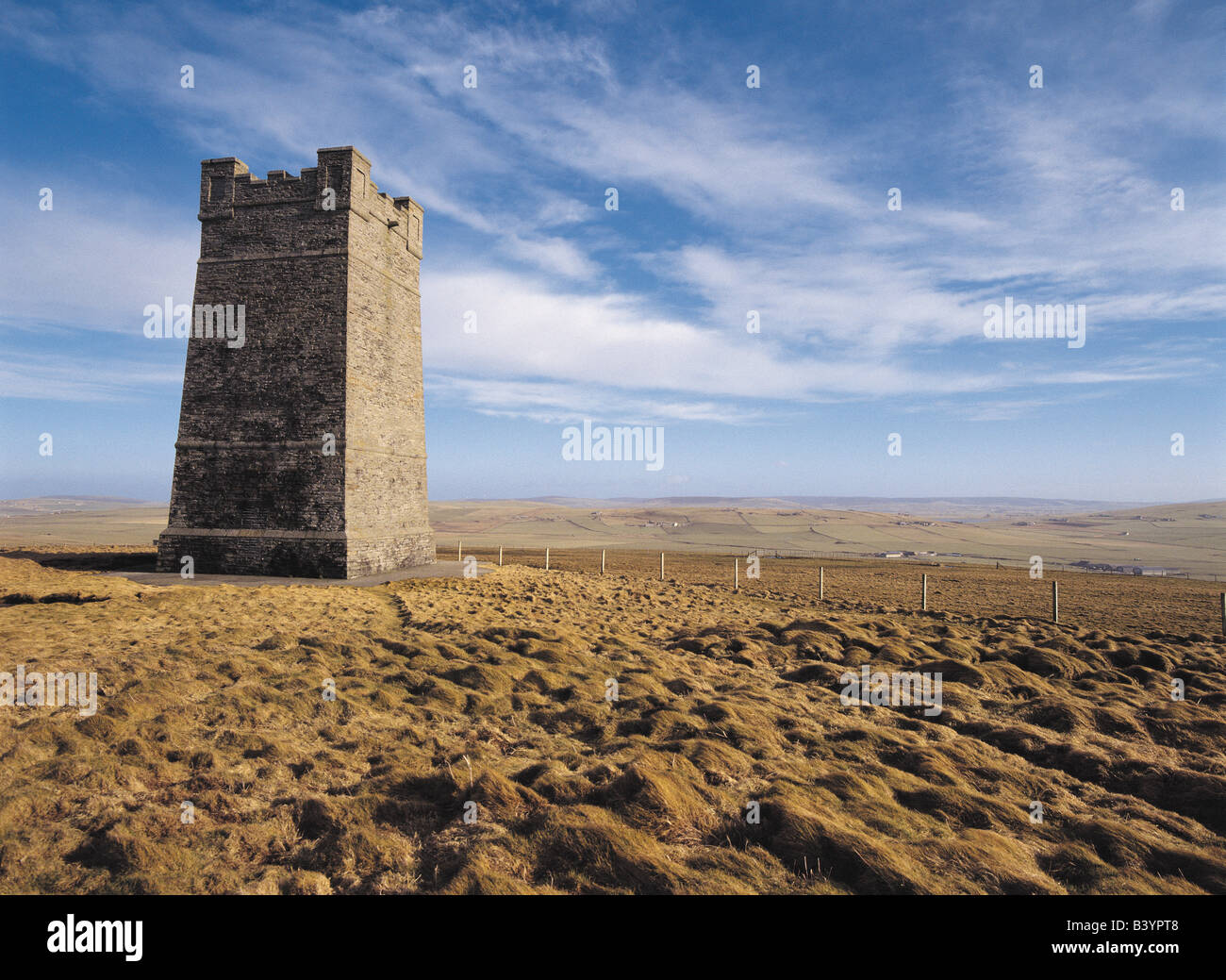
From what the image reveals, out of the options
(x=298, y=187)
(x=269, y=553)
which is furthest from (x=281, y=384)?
(x=298, y=187)

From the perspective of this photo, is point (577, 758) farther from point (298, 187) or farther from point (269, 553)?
point (298, 187)

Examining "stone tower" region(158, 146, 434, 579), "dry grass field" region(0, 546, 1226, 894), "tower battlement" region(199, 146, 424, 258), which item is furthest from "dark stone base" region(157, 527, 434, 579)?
"tower battlement" region(199, 146, 424, 258)

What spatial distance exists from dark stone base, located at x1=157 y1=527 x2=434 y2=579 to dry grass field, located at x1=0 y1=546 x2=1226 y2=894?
3.62 metres

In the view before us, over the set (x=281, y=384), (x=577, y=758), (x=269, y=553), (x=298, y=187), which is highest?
(x=298, y=187)

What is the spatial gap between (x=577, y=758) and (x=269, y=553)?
13.8 metres

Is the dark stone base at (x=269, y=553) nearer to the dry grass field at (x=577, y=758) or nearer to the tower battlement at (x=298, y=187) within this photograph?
the dry grass field at (x=577, y=758)

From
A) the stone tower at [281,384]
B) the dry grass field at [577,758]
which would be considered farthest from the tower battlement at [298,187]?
the dry grass field at [577,758]

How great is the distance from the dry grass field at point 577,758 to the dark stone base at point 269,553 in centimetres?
362

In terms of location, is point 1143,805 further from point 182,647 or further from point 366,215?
point 366,215

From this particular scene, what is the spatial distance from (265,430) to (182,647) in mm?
9627

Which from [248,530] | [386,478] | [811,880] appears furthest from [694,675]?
[248,530]

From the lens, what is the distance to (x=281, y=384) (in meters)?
16.8

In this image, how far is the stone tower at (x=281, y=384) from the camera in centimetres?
1636

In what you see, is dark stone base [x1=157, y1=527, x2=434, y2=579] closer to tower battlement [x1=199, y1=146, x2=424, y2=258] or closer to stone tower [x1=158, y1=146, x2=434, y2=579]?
stone tower [x1=158, y1=146, x2=434, y2=579]
